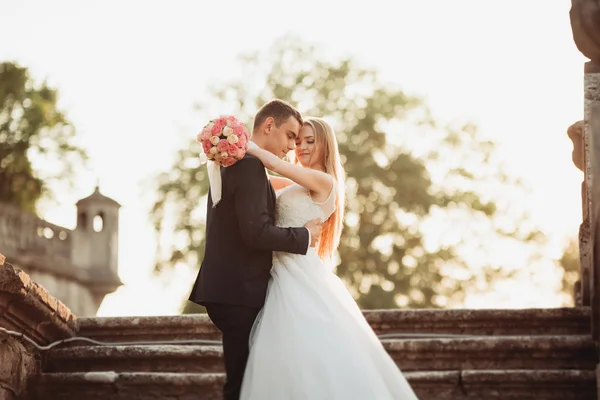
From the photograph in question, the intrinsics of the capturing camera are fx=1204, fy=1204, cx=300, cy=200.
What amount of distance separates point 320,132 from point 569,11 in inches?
56.9

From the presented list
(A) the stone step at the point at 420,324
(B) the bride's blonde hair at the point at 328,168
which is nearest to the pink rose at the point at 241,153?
(B) the bride's blonde hair at the point at 328,168

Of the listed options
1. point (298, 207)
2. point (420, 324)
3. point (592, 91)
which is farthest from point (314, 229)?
point (420, 324)

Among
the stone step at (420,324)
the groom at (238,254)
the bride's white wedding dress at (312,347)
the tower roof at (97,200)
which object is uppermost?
the groom at (238,254)

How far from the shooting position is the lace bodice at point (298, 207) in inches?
247

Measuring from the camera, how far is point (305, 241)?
19.8ft

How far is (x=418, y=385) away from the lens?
7430mm

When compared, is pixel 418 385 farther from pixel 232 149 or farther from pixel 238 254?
pixel 232 149

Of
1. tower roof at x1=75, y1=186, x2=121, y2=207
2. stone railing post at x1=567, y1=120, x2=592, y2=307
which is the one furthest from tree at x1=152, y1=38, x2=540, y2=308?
stone railing post at x1=567, y1=120, x2=592, y2=307

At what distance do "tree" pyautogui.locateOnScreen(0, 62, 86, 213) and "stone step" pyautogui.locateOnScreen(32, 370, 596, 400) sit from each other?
3261cm

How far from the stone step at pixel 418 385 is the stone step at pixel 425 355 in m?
0.25

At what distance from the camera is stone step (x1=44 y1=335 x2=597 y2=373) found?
7.55 metres

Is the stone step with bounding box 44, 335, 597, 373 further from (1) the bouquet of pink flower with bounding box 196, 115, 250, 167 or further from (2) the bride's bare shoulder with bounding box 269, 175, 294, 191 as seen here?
(1) the bouquet of pink flower with bounding box 196, 115, 250, 167

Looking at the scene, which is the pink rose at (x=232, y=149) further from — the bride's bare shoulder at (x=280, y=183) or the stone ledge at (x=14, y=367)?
the stone ledge at (x=14, y=367)

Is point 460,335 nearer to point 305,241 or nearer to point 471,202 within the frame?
point 305,241
